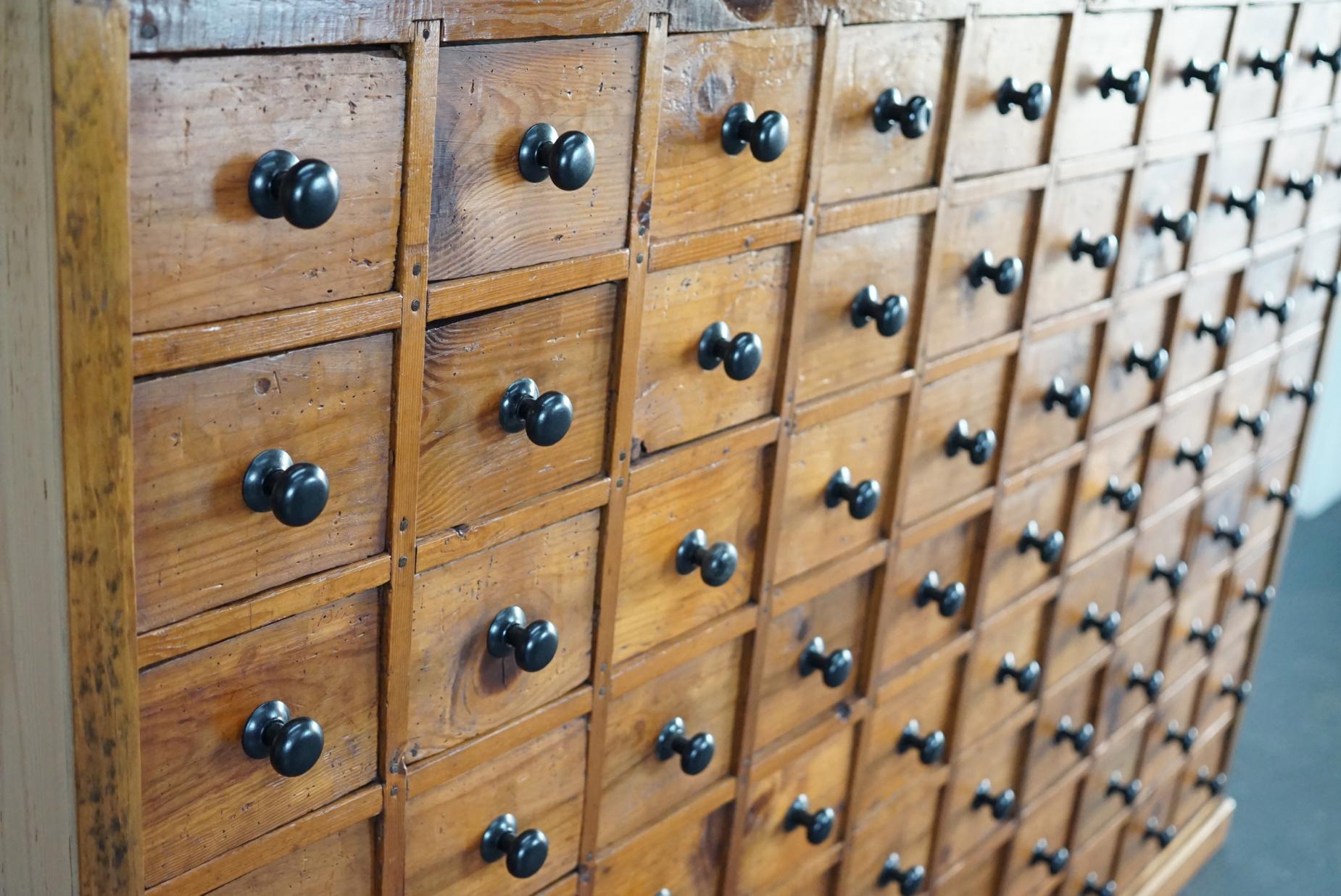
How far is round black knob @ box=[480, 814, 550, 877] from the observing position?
1184 millimetres

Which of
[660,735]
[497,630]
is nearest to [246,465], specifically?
[497,630]

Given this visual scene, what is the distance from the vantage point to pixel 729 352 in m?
1.21

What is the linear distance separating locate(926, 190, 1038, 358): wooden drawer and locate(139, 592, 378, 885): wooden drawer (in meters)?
0.72

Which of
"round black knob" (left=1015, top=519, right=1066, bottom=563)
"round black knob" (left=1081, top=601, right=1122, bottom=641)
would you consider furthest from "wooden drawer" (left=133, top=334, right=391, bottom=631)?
"round black knob" (left=1081, top=601, right=1122, bottom=641)

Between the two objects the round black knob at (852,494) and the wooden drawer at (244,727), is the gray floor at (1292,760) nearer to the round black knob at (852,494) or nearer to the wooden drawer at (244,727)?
the round black knob at (852,494)

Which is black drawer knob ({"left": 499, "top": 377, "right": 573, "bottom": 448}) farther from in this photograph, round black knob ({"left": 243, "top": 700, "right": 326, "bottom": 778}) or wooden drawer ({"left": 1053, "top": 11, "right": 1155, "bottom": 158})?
wooden drawer ({"left": 1053, "top": 11, "right": 1155, "bottom": 158})

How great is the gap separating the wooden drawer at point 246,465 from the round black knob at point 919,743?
35.3 inches

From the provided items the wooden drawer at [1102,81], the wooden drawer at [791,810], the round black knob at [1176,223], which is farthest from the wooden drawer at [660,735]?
the round black knob at [1176,223]

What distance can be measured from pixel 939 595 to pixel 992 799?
436 millimetres

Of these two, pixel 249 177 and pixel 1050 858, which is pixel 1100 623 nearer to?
pixel 1050 858

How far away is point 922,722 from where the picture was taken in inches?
69.0

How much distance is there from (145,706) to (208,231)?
0.97 feet

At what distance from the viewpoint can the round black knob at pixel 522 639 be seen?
1.10 m

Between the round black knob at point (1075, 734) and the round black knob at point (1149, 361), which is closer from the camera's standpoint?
the round black knob at point (1149, 361)
